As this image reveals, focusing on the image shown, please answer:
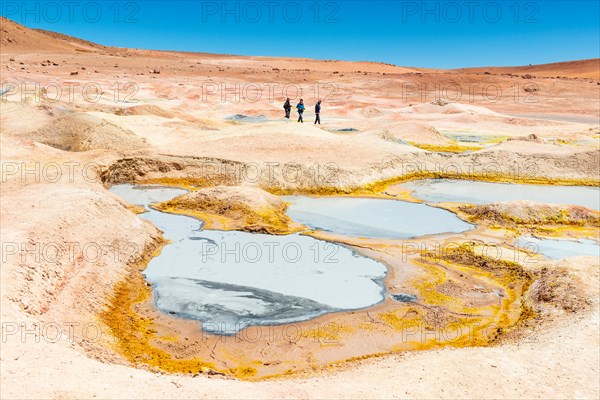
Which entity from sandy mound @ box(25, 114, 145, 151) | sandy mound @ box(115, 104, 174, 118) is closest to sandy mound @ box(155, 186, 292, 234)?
sandy mound @ box(25, 114, 145, 151)

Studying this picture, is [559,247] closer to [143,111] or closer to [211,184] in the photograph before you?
[211,184]

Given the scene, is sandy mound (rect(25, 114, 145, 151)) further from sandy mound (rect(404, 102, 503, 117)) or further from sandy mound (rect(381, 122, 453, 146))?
sandy mound (rect(404, 102, 503, 117))

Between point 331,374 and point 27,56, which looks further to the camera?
point 27,56

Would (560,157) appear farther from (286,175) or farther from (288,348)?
(288,348)

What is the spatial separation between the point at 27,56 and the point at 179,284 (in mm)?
54999

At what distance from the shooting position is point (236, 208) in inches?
508

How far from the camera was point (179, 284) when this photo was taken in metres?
8.96

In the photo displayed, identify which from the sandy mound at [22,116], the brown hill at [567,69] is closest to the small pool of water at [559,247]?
the sandy mound at [22,116]

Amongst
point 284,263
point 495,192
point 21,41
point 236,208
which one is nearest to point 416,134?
point 495,192

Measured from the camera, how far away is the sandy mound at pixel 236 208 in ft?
39.8

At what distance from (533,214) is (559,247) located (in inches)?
81.3

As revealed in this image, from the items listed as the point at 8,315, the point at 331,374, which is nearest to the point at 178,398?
the point at 331,374

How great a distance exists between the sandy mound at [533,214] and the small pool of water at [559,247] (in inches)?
48.0

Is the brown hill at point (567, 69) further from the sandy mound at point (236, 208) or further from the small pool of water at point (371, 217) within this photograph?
the sandy mound at point (236, 208)
